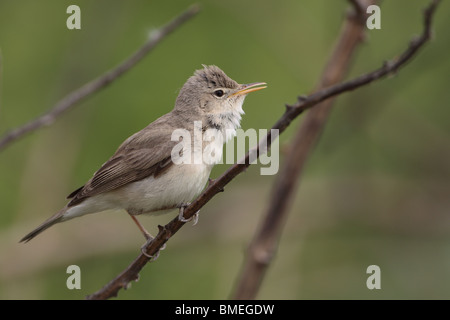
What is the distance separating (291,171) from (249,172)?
1705mm

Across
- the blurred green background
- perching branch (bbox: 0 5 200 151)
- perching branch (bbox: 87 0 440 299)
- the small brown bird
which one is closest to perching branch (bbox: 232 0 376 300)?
the blurred green background

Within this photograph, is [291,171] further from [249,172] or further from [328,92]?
[328,92]

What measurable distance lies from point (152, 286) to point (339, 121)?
7.90ft

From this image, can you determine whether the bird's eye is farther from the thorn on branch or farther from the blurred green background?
the thorn on branch

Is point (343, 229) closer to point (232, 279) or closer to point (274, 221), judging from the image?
point (232, 279)

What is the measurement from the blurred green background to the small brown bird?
125 cm

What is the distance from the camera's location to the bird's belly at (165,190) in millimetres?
4117

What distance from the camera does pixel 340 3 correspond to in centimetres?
640

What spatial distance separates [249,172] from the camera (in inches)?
261

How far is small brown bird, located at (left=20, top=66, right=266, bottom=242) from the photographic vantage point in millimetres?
4102

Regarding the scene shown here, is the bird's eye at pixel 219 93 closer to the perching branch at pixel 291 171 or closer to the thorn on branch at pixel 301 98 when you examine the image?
the perching branch at pixel 291 171

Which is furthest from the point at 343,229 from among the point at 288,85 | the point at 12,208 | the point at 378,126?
the point at 12,208

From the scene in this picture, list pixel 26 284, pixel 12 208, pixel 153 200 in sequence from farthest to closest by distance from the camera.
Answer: pixel 12 208, pixel 26 284, pixel 153 200

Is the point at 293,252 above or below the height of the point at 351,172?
below
